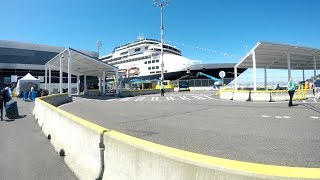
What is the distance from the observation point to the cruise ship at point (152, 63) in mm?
64625

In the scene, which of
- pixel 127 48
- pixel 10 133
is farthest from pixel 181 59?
pixel 10 133

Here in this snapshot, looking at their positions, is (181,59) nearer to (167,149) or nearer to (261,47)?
(261,47)

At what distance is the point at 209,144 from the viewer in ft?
20.9

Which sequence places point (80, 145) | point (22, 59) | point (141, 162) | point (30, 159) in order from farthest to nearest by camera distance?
point (22, 59) → point (30, 159) → point (80, 145) → point (141, 162)

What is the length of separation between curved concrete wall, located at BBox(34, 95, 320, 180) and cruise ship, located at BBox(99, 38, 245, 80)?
192 ft

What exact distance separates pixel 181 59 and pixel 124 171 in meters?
70.0

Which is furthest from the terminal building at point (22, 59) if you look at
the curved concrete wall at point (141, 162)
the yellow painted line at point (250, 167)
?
the yellow painted line at point (250, 167)

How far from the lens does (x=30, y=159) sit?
609 cm

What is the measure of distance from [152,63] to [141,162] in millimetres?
72093

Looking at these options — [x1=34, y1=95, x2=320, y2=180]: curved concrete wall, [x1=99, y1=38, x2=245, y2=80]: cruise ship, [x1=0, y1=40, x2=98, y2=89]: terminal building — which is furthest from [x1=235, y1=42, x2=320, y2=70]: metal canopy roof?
[x1=0, y1=40, x2=98, y2=89]: terminal building

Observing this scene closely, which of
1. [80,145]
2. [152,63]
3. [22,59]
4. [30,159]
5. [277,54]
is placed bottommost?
[30,159]

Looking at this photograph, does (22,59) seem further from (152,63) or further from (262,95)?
(262,95)

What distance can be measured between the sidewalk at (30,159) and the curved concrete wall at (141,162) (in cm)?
29

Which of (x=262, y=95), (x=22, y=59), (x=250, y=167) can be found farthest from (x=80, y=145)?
(x=22, y=59)
